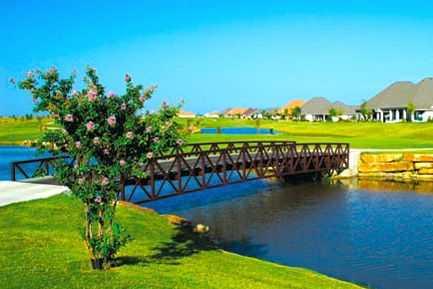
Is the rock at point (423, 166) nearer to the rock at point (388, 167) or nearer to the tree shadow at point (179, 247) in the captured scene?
the rock at point (388, 167)

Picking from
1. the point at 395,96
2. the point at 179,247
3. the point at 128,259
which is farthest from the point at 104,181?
the point at 395,96

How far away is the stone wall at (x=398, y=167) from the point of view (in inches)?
1678

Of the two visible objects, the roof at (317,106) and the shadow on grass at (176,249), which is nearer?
the shadow on grass at (176,249)

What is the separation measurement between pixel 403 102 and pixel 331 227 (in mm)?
81431

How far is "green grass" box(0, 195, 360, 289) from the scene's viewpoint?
10.9 m

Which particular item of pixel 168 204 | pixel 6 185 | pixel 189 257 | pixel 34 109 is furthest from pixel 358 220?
pixel 34 109

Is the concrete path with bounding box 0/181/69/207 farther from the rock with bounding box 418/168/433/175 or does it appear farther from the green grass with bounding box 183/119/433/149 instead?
the green grass with bounding box 183/119/433/149

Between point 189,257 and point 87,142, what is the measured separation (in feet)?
17.5

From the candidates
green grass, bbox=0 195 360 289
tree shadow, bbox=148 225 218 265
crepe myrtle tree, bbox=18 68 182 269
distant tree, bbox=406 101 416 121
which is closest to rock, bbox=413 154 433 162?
tree shadow, bbox=148 225 218 265

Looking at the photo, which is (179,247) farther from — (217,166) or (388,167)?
(388,167)

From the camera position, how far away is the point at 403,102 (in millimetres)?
98875

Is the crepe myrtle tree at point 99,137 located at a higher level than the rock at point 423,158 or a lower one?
higher

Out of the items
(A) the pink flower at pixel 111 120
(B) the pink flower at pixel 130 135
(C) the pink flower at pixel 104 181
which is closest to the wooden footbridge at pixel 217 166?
(C) the pink flower at pixel 104 181

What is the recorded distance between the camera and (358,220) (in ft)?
84.5
